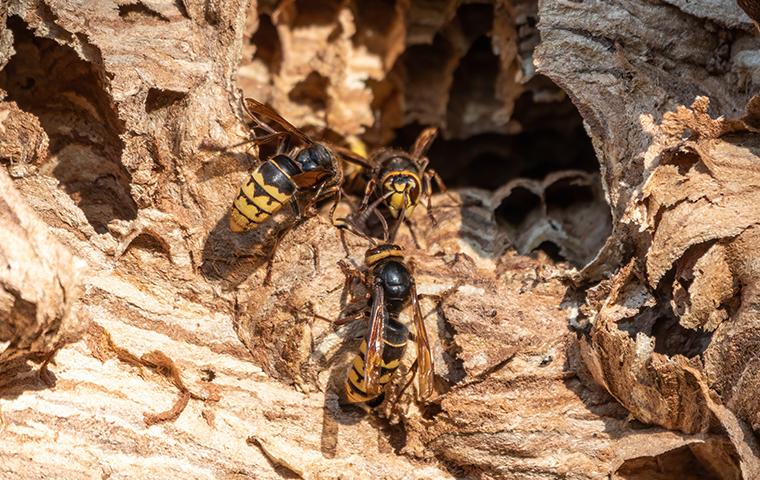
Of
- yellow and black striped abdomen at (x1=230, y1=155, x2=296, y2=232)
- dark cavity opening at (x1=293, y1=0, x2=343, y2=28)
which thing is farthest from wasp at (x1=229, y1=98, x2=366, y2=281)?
dark cavity opening at (x1=293, y1=0, x2=343, y2=28)

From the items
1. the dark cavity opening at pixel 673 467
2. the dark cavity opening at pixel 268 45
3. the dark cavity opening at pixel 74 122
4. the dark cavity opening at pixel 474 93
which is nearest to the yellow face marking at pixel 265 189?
the dark cavity opening at pixel 74 122

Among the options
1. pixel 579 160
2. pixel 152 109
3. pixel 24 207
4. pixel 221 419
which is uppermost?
pixel 579 160

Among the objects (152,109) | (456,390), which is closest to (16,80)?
(152,109)

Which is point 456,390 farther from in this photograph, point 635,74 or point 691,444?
point 635,74

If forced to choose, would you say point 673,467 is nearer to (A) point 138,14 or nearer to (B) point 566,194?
(B) point 566,194

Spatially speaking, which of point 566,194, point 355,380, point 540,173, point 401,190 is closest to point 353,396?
point 355,380

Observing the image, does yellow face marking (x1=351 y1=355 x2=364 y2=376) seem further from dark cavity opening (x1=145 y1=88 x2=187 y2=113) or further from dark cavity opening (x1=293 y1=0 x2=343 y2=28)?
dark cavity opening (x1=293 y1=0 x2=343 y2=28)
